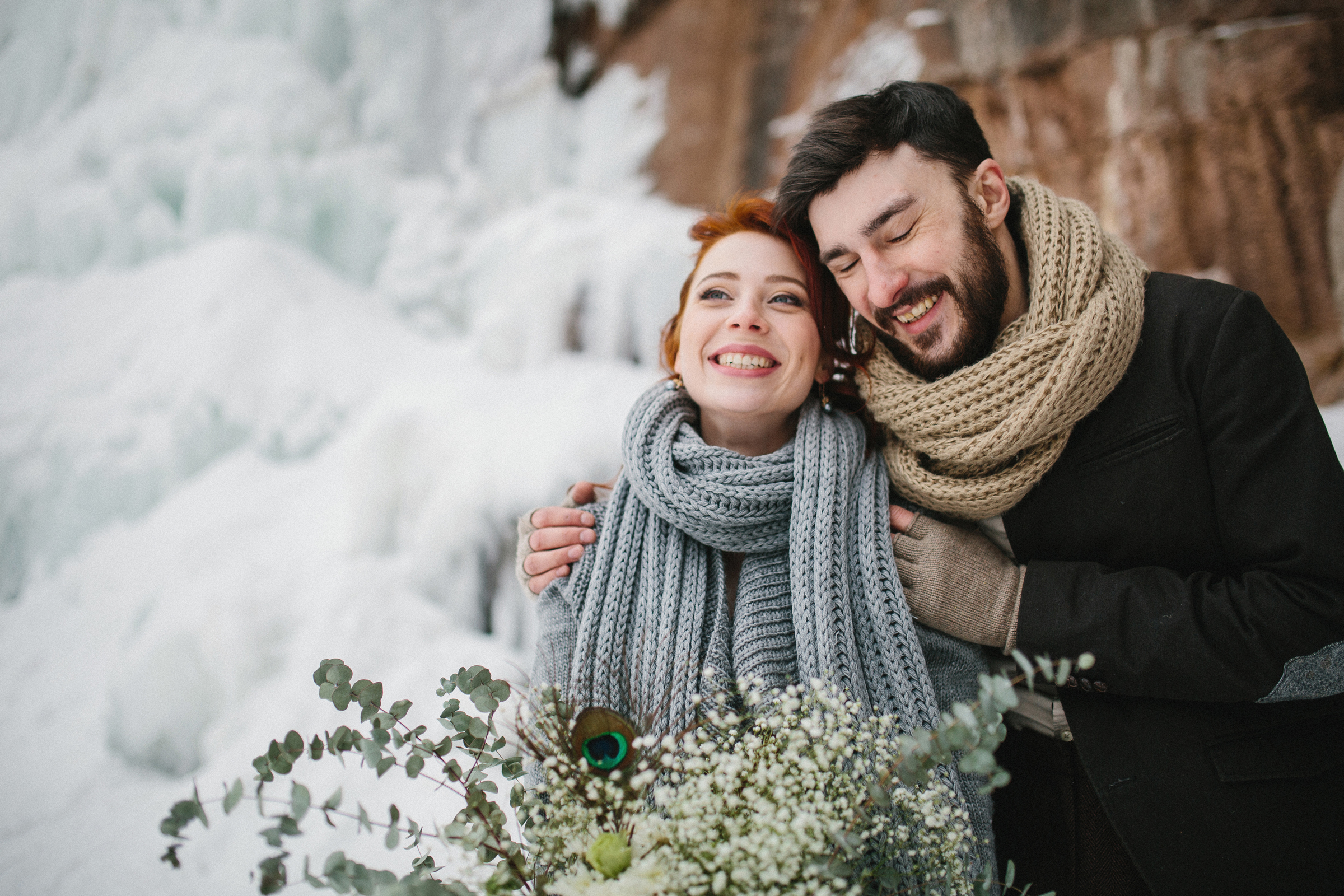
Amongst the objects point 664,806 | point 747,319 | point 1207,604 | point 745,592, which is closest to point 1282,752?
point 1207,604

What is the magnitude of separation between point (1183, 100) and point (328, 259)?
381cm

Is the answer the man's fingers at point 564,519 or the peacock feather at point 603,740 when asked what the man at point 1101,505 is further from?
the peacock feather at point 603,740

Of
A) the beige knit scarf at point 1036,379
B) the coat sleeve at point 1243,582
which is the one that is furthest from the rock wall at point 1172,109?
the coat sleeve at point 1243,582

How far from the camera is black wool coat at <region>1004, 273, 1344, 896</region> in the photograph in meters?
0.86

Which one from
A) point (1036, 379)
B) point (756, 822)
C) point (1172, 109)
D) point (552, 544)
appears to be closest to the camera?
point (756, 822)

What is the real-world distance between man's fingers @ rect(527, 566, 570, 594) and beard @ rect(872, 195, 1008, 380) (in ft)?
2.33

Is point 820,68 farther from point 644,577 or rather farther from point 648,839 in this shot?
point 648,839

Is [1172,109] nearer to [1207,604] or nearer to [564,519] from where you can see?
[1207,604]

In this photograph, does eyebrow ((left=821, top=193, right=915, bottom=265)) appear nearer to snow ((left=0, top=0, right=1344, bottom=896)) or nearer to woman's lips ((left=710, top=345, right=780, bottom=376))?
woman's lips ((left=710, top=345, right=780, bottom=376))

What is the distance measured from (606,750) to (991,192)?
1088 millimetres

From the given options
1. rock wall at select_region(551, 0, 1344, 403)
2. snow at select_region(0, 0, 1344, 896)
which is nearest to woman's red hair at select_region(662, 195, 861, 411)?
rock wall at select_region(551, 0, 1344, 403)

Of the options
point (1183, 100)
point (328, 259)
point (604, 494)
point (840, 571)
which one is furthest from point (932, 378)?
point (328, 259)

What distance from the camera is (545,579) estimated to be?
117cm

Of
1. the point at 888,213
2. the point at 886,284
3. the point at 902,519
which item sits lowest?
the point at 902,519
